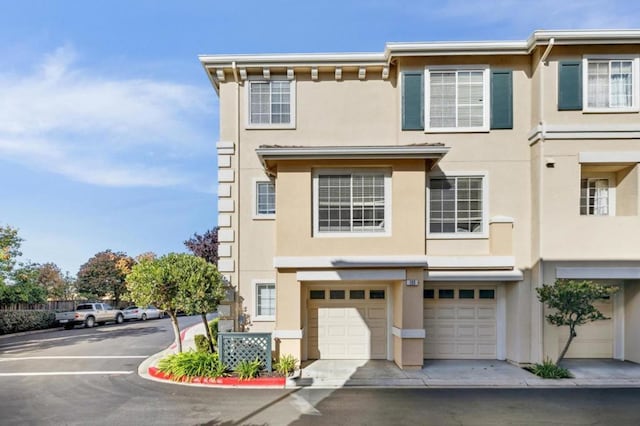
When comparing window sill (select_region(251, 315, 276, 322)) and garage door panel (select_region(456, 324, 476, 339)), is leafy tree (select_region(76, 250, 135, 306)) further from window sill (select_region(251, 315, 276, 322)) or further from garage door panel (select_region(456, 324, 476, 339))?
garage door panel (select_region(456, 324, 476, 339))

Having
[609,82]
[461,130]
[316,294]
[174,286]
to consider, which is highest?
[609,82]

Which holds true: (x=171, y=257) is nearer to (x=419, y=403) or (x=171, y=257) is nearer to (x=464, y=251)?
(x=419, y=403)

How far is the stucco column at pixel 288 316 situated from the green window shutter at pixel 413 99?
228 inches

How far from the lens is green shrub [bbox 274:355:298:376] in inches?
368

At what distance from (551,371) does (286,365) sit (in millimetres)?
6867

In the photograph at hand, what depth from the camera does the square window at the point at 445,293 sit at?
442 inches

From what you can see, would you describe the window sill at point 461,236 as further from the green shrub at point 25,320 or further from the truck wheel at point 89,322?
the truck wheel at point 89,322

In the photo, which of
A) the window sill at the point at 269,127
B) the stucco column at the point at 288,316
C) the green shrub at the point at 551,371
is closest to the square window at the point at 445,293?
the green shrub at the point at 551,371

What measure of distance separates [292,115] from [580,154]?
8.46m

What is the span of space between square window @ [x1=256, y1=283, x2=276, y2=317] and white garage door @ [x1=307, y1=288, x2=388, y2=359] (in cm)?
116

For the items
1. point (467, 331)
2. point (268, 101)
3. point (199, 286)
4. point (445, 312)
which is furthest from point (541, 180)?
point (199, 286)

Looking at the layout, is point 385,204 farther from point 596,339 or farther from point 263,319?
point 596,339

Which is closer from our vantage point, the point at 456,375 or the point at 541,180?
the point at 456,375

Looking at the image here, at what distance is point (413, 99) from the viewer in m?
11.1
